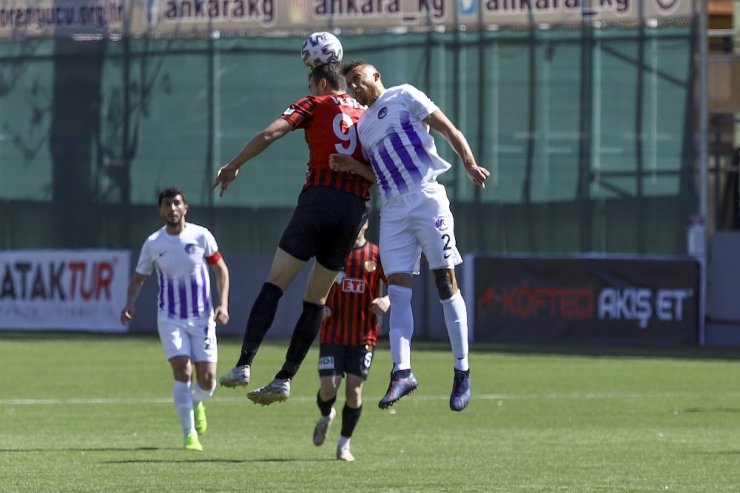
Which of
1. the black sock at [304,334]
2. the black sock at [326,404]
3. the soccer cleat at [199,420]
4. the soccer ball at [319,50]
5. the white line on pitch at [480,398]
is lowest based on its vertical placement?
the white line on pitch at [480,398]

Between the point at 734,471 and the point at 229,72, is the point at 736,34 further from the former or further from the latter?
the point at 734,471

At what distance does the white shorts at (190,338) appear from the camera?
666 inches

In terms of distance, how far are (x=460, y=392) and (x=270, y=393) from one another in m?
1.20

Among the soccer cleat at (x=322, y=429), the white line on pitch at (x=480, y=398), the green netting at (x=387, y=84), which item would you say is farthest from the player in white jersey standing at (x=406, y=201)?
the green netting at (x=387, y=84)

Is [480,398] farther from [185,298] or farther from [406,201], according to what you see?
[406,201]

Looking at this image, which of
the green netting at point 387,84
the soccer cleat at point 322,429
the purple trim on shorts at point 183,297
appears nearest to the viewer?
the soccer cleat at point 322,429

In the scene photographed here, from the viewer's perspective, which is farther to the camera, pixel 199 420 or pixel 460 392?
pixel 199 420

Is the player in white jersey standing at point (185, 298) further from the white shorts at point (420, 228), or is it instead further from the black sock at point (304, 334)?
the white shorts at point (420, 228)

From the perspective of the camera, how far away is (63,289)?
35812mm

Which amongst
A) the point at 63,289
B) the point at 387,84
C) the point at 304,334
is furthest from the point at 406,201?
the point at 63,289

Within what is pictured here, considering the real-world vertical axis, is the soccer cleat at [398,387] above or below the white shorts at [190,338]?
above

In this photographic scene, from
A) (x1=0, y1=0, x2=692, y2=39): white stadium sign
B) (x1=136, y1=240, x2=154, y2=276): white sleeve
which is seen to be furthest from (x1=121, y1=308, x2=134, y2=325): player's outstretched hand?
(x1=0, y1=0, x2=692, y2=39): white stadium sign

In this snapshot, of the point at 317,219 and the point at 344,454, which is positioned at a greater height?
the point at 317,219

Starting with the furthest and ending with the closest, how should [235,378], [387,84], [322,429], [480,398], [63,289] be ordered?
[63,289] < [387,84] < [480,398] < [322,429] < [235,378]
